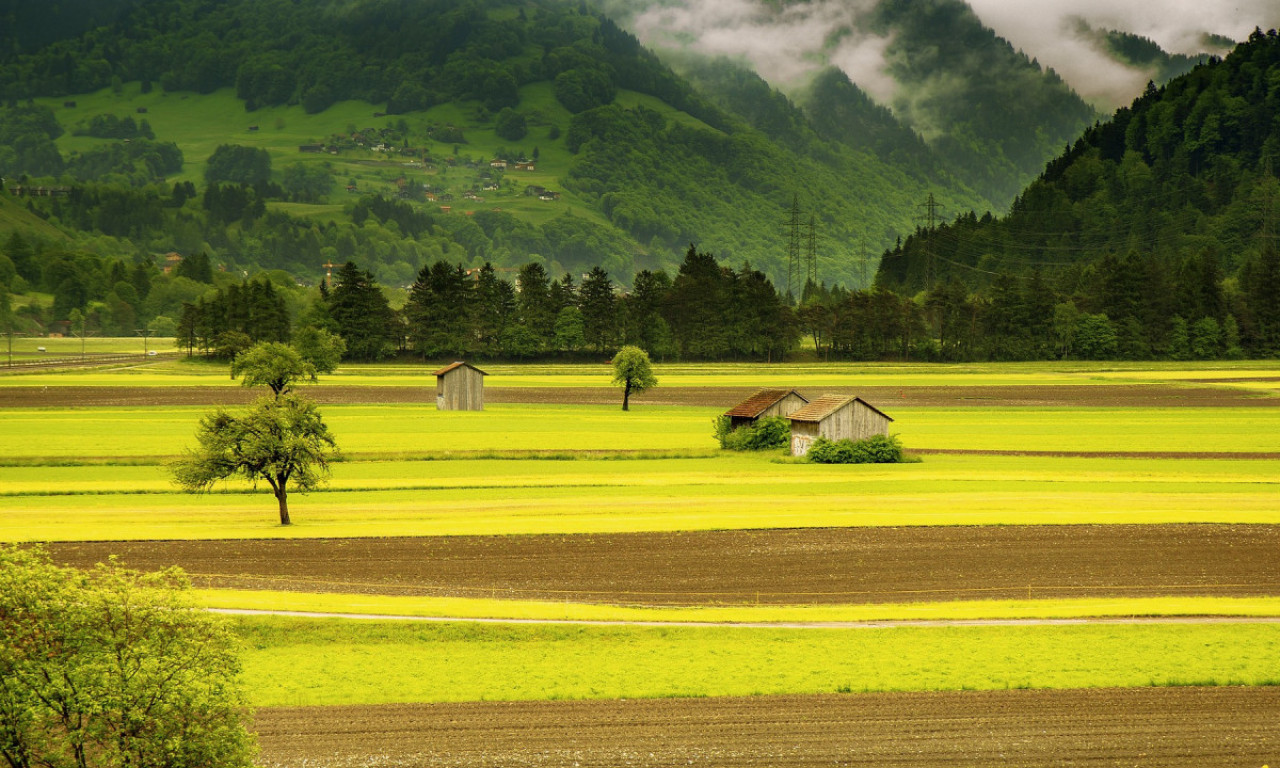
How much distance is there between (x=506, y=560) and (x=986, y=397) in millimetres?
93604

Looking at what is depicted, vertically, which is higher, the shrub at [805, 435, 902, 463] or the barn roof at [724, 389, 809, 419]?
the barn roof at [724, 389, 809, 419]

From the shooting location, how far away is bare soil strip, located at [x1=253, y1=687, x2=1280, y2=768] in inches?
929

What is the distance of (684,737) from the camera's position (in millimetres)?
24781

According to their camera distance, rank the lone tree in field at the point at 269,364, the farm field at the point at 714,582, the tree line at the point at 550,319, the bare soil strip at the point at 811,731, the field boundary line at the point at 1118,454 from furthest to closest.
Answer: the tree line at the point at 550,319 → the lone tree in field at the point at 269,364 → the field boundary line at the point at 1118,454 → the farm field at the point at 714,582 → the bare soil strip at the point at 811,731

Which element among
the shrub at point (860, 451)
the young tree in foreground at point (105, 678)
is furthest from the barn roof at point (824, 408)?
Result: the young tree in foreground at point (105, 678)

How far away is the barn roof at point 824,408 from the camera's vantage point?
240ft

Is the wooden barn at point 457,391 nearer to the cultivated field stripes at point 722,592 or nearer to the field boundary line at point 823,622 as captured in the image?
the cultivated field stripes at point 722,592

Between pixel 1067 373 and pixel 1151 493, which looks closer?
pixel 1151 493

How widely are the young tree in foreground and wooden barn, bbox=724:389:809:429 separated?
62615 millimetres

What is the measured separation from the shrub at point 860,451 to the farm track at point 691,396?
41.8 m

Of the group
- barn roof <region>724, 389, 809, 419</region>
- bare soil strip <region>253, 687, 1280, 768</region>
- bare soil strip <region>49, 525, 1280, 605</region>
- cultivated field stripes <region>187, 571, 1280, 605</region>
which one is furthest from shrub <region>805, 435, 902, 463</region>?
bare soil strip <region>253, 687, 1280, 768</region>

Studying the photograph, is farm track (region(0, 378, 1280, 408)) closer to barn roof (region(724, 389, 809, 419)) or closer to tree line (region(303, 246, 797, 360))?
barn roof (region(724, 389, 809, 419))

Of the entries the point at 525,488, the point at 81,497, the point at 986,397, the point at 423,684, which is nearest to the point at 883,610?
the point at 423,684

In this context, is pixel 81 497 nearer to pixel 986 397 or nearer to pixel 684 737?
pixel 684 737
